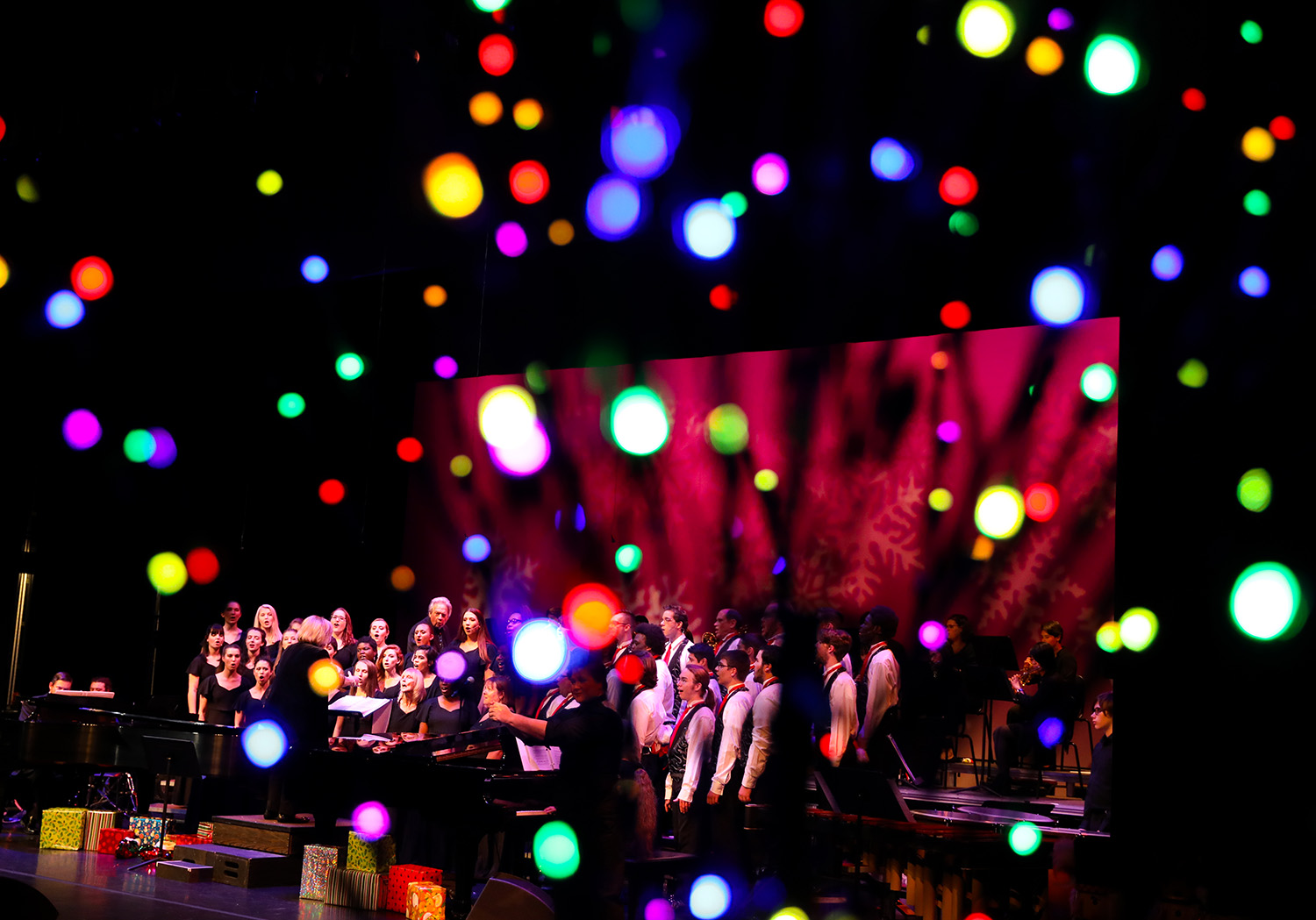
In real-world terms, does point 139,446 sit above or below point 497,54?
below

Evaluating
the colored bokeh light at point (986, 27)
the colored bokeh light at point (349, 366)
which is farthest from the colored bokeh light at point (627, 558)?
the colored bokeh light at point (986, 27)

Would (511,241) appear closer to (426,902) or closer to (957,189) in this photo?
(957,189)

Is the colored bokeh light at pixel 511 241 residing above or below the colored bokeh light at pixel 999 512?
above

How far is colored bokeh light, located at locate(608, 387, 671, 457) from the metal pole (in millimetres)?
4846

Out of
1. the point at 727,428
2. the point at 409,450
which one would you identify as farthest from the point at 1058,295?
the point at 409,450

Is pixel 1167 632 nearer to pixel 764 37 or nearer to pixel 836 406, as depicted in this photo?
pixel 764 37

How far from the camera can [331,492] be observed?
11.3 metres

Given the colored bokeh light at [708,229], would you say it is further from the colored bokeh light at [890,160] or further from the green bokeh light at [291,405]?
the green bokeh light at [291,405]

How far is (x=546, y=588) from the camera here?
10461 millimetres

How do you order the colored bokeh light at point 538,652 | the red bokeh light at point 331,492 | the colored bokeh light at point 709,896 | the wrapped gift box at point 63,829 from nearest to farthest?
the colored bokeh light at point 709,896
the wrapped gift box at point 63,829
the colored bokeh light at point 538,652
the red bokeh light at point 331,492

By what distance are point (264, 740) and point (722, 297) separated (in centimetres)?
493

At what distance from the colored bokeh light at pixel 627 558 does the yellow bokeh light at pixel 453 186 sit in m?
3.21

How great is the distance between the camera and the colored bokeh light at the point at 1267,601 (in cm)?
420

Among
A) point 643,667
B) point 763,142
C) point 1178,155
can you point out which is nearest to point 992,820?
point 643,667
